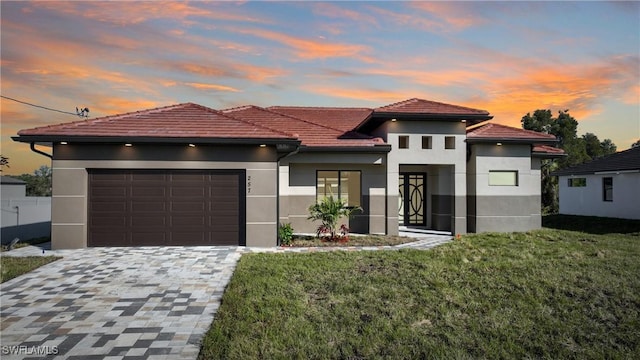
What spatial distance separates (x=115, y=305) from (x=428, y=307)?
5497mm

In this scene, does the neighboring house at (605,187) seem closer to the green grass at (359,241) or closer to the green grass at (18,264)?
the green grass at (359,241)

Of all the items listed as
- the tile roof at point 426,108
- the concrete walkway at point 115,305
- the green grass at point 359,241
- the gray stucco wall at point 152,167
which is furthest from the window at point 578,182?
the concrete walkway at point 115,305

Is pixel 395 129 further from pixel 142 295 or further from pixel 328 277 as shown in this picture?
pixel 142 295

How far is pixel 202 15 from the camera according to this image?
41.7ft

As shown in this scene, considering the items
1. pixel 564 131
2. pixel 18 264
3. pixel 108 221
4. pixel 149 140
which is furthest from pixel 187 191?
pixel 564 131

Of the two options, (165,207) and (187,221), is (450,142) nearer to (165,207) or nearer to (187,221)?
(187,221)

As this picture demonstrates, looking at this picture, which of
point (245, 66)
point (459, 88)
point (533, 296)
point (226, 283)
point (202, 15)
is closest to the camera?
point (533, 296)

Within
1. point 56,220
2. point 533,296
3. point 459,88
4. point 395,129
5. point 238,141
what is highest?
point 459,88

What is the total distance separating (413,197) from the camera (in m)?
17.0

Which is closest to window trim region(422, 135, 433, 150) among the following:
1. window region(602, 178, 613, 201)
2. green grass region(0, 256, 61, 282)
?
green grass region(0, 256, 61, 282)

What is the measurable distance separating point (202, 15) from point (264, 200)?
727 cm

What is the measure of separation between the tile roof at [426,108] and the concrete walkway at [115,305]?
8.45 m

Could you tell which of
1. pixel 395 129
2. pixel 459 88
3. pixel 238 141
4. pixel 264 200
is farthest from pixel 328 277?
pixel 459 88

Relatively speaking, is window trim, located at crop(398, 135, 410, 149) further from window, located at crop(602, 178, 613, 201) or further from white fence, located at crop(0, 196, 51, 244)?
white fence, located at crop(0, 196, 51, 244)
